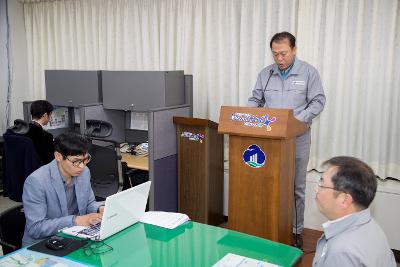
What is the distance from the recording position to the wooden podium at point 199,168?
3.64m

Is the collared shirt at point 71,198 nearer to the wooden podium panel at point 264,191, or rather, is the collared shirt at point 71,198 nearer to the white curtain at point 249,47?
the wooden podium panel at point 264,191

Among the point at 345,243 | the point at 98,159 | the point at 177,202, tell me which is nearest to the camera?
the point at 345,243

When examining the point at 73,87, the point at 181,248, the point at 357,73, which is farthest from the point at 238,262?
the point at 73,87

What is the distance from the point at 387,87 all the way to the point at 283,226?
1484 mm

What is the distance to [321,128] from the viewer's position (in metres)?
3.63

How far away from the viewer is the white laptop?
1.79 meters

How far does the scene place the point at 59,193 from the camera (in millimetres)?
2100

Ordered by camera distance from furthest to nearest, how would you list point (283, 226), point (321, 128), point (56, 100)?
1. point (56, 100)
2. point (321, 128)
3. point (283, 226)

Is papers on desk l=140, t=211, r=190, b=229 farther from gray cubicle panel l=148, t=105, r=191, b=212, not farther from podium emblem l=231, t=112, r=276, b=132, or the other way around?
gray cubicle panel l=148, t=105, r=191, b=212

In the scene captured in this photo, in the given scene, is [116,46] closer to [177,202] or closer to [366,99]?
[177,202]

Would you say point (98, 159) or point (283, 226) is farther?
point (98, 159)

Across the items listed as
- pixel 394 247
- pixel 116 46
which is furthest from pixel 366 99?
pixel 116 46

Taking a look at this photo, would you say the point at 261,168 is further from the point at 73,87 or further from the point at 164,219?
the point at 73,87

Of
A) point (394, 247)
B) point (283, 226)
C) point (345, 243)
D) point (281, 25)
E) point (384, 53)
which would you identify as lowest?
point (394, 247)
